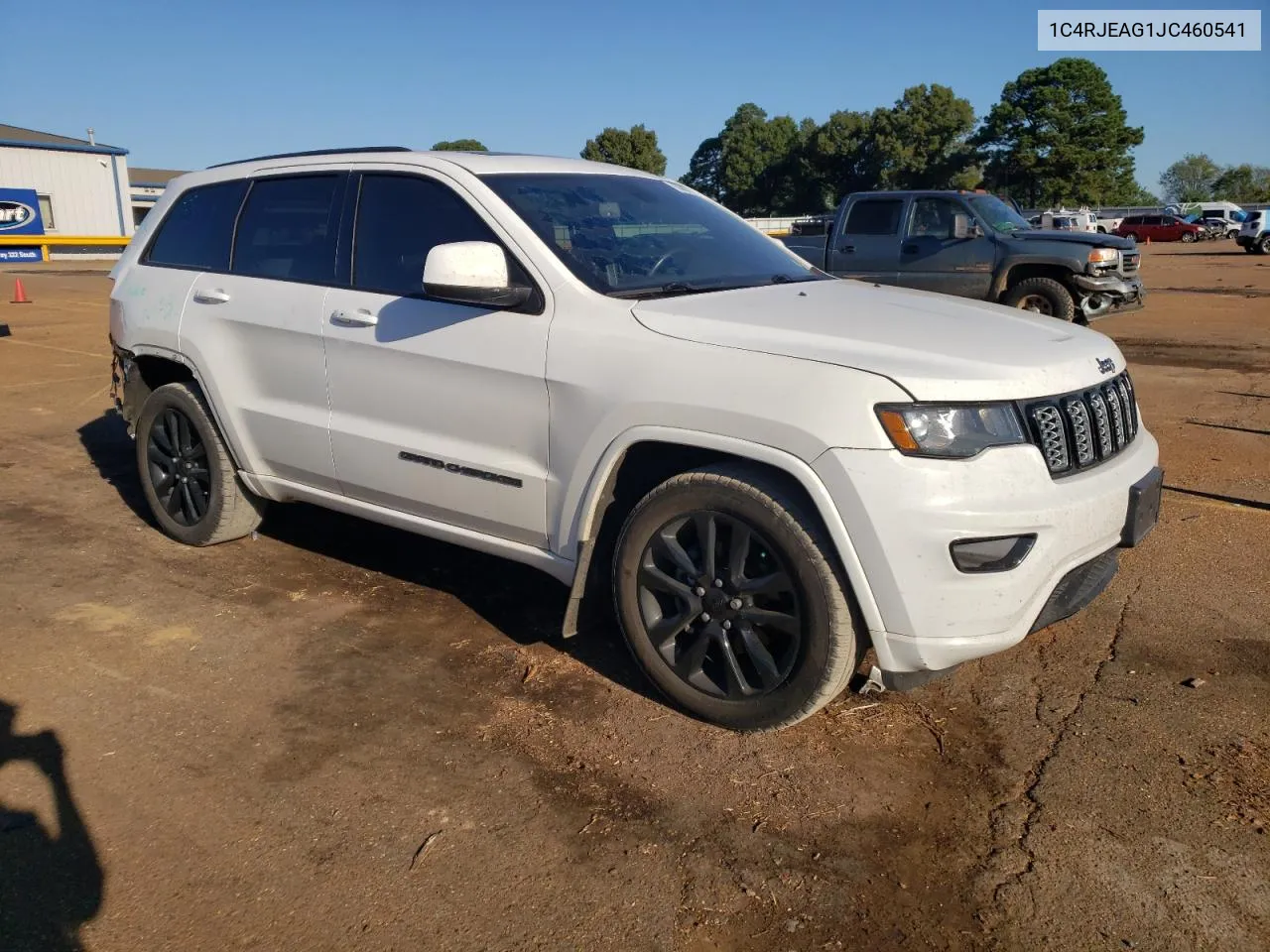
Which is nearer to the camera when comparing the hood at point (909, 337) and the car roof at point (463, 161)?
the hood at point (909, 337)

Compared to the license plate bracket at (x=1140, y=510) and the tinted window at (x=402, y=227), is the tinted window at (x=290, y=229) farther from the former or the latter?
the license plate bracket at (x=1140, y=510)

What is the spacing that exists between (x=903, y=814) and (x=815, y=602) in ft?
2.10

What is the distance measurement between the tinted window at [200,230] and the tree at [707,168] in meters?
97.5

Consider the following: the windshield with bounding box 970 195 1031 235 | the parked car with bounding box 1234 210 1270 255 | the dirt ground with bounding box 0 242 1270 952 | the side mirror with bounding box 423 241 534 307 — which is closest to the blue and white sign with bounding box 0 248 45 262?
the windshield with bounding box 970 195 1031 235

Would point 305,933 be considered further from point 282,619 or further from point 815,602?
point 282,619

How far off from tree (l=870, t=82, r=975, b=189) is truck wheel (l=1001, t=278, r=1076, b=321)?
71.8 m

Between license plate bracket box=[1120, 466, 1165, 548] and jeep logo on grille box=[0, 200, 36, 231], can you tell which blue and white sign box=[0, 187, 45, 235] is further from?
license plate bracket box=[1120, 466, 1165, 548]

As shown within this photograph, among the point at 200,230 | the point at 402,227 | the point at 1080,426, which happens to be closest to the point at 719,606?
the point at 1080,426

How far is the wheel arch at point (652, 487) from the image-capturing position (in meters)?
2.98

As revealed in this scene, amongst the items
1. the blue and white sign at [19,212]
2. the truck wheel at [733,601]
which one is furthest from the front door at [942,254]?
the blue and white sign at [19,212]

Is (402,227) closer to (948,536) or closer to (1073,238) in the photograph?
Answer: (948,536)

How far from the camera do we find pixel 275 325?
4.44 m

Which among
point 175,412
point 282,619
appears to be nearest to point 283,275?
point 175,412

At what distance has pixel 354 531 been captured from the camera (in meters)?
5.62
